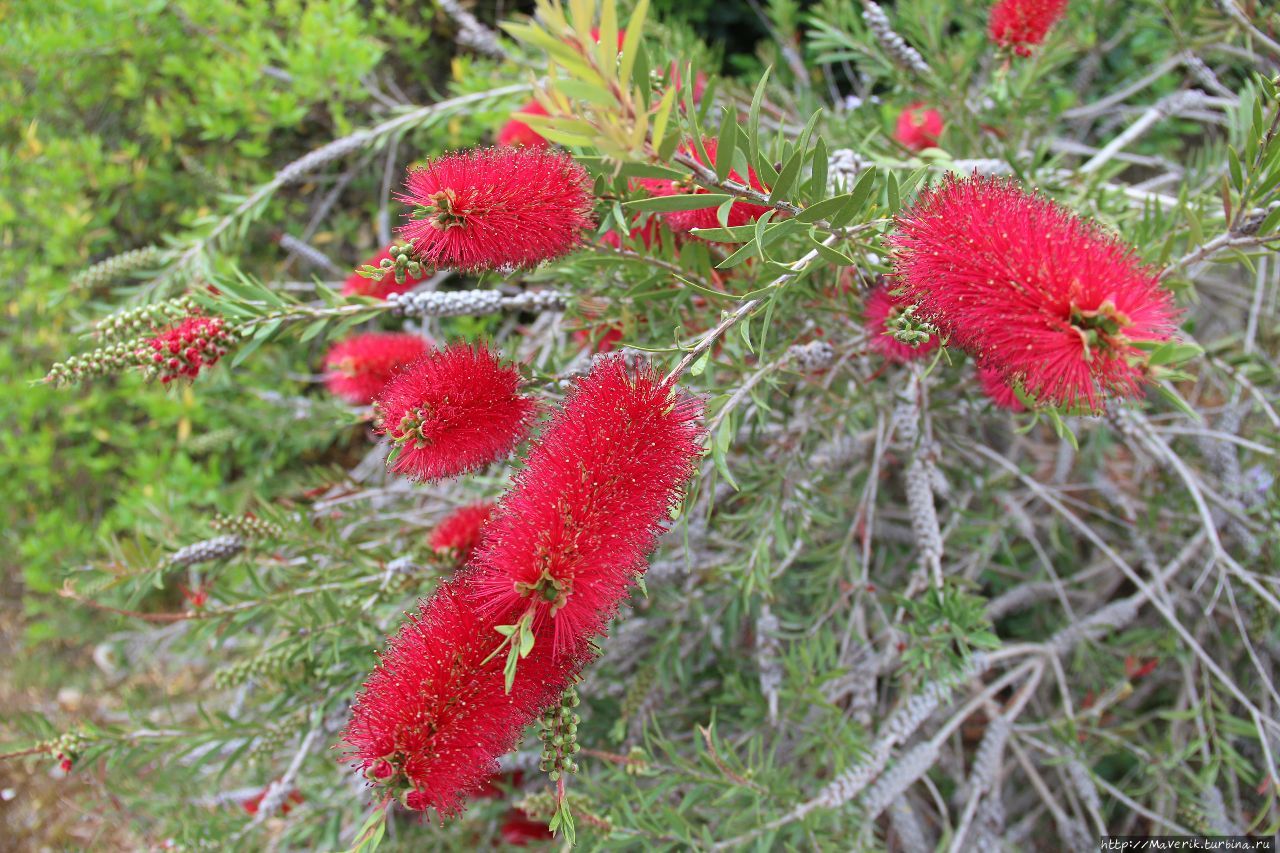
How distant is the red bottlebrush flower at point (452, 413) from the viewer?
32.0 inches

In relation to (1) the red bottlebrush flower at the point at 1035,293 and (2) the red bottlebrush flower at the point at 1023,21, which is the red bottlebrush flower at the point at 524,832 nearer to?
(1) the red bottlebrush flower at the point at 1035,293

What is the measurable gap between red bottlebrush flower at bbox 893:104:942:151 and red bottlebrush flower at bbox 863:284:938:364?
22.0 inches

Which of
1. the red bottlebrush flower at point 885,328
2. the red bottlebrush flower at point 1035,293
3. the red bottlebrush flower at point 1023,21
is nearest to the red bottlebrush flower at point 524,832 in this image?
the red bottlebrush flower at point 885,328

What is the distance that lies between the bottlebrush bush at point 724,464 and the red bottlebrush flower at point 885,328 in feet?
0.03

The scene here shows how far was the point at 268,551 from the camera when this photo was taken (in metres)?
1.30

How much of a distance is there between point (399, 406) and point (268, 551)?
0.64 metres

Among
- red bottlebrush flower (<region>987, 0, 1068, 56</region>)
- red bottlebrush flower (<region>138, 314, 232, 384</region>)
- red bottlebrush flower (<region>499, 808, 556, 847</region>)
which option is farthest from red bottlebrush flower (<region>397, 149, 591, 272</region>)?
red bottlebrush flower (<region>499, 808, 556, 847</region>)

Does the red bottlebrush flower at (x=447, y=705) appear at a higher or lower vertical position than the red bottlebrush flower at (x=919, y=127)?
lower

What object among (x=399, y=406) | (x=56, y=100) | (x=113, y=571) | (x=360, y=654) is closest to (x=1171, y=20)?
(x=399, y=406)

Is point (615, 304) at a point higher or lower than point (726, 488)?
higher

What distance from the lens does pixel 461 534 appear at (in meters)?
1.14

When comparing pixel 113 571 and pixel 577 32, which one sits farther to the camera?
pixel 113 571

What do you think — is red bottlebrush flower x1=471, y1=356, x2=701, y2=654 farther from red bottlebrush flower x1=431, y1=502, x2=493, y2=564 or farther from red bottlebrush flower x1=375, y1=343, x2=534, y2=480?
red bottlebrush flower x1=431, y1=502, x2=493, y2=564

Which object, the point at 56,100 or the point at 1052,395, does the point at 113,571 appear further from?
the point at 56,100
